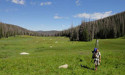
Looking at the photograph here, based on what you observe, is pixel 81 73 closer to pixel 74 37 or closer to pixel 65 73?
pixel 65 73

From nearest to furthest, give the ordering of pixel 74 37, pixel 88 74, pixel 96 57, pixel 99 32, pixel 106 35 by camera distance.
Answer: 1. pixel 88 74
2. pixel 96 57
3. pixel 74 37
4. pixel 106 35
5. pixel 99 32

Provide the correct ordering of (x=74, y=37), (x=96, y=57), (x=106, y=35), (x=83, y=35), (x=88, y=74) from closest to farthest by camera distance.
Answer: (x=88, y=74)
(x=96, y=57)
(x=83, y=35)
(x=74, y=37)
(x=106, y=35)

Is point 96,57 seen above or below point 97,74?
above

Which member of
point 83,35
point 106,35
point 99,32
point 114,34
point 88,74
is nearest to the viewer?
point 88,74

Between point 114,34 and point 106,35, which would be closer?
point 114,34

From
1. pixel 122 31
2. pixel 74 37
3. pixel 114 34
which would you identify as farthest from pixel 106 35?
pixel 74 37

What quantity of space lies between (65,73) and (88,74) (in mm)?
3049

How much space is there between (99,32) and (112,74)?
141527 mm

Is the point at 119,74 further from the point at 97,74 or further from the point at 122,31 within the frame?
the point at 122,31

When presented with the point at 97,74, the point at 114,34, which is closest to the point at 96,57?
the point at 97,74

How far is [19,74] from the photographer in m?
14.7

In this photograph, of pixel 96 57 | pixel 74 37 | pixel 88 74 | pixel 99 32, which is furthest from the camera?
pixel 99 32

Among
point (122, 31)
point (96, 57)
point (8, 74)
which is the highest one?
point (122, 31)

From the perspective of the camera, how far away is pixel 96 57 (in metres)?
16.5
